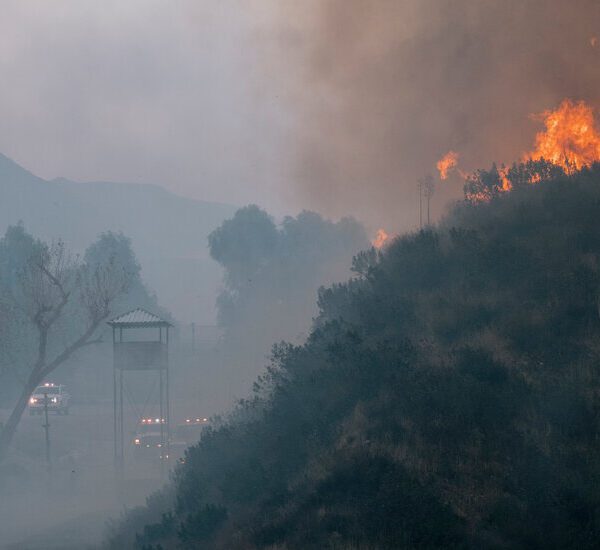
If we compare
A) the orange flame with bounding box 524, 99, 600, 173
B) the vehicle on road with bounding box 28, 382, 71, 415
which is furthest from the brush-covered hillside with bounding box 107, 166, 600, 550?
the vehicle on road with bounding box 28, 382, 71, 415

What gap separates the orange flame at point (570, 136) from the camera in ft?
115

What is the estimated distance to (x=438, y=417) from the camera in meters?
16.1

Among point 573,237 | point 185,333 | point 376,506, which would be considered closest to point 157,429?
point 573,237

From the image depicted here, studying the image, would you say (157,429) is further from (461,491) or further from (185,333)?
(185,333)

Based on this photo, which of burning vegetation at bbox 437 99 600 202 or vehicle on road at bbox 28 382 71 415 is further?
vehicle on road at bbox 28 382 71 415

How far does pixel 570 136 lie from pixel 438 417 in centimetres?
2409

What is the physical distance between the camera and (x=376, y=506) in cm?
1397

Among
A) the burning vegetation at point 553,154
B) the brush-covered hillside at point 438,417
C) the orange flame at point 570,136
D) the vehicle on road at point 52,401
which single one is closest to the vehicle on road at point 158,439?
the vehicle on road at point 52,401

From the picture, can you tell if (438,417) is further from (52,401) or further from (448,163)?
(52,401)

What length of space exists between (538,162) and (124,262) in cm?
6438

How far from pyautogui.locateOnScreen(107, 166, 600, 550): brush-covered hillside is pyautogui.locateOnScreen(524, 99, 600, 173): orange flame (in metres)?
10.3

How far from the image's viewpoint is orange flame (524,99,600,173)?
35.1 metres

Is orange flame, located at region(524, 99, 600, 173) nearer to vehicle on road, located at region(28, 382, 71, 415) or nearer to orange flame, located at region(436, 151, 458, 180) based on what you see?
orange flame, located at region(436, 151, 458, 180)

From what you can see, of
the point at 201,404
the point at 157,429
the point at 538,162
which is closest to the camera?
the point at 538,162
